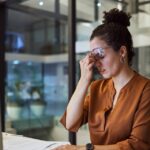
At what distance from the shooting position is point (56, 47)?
4.34 m

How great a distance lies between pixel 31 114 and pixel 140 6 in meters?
2.53

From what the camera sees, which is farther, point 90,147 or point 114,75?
point 114,75

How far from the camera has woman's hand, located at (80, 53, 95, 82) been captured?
1.40 metres

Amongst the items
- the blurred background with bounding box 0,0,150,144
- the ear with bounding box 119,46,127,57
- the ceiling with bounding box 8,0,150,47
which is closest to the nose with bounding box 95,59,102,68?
the ear with bounding box 119,46,127,57

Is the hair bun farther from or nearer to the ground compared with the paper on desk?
farther from the ground

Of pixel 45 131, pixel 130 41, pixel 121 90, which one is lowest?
pixel 45 131

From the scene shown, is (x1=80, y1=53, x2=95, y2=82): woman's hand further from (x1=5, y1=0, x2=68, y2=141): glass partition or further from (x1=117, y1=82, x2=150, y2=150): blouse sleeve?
(x1=5, y1=0, x2=68, y2=141): glass partition

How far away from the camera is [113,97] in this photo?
1.40 meters

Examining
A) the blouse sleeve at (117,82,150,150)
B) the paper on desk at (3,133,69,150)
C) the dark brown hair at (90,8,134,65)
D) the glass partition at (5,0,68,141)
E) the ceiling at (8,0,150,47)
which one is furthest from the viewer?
the glass partition at (5,0,68,141)

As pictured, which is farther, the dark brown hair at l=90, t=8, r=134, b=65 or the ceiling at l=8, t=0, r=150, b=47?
the ceiling at l=8, t=0, r=150, b=47

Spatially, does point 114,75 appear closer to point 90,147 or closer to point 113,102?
point 113,102

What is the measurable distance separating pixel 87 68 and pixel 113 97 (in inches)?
7.3

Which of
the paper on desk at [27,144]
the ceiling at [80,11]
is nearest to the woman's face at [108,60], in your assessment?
the paper on desk at [27,144]

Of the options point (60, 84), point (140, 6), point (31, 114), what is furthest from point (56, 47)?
point (140, 6)
